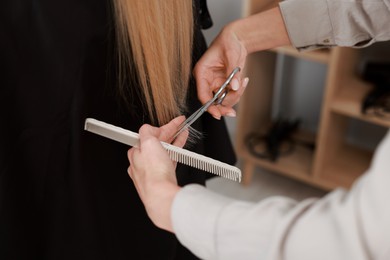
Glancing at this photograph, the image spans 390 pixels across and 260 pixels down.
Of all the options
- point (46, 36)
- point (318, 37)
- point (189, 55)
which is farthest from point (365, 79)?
point (46, 36)

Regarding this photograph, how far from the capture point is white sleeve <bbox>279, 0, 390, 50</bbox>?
921mm

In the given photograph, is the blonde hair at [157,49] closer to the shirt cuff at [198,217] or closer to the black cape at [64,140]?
the black cape at [64,140]

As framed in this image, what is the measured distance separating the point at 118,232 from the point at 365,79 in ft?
3.87

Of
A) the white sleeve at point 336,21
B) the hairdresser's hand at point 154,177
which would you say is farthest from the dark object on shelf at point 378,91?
the hairdresser's hand at point 154,177

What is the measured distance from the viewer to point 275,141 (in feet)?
6.31

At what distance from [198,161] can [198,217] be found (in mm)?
148

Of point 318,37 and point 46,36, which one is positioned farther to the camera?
point 318,37

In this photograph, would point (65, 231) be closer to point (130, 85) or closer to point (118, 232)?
point (118, 232)

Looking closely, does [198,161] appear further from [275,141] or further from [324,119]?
[275,141]

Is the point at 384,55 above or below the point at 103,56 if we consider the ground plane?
below

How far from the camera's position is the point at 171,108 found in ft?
2.74

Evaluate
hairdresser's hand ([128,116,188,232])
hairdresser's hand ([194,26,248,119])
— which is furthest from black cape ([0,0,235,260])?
hairdresser's hand ([128,116,188,232])

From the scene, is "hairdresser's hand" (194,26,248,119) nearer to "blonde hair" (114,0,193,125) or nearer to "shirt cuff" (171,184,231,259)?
"blonde hair" (114,0,193,125)

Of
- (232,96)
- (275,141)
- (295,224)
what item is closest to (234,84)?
(232,96)
